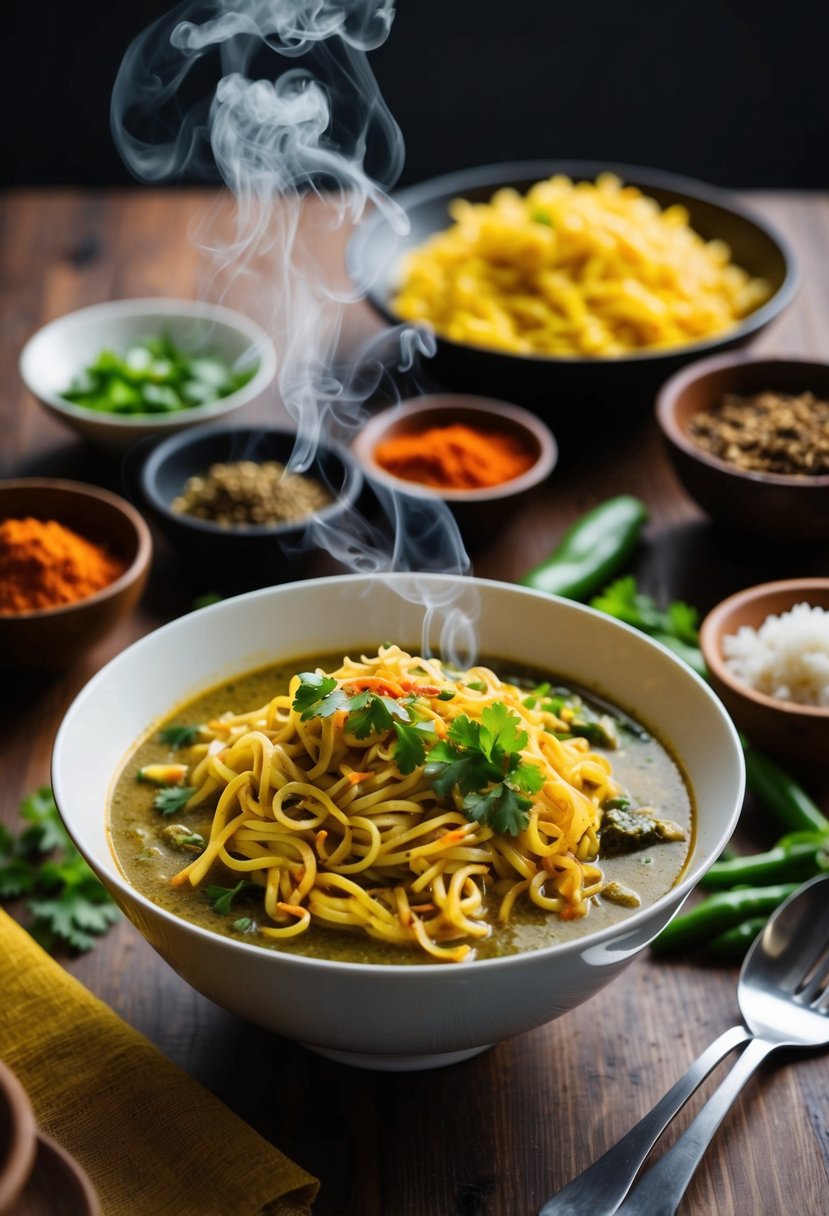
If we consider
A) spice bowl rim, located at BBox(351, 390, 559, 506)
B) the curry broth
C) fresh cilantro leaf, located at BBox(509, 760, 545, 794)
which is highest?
fresh cilantro leaf, located at BBox(509, 760, 545, 794)

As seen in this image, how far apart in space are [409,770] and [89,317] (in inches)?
123

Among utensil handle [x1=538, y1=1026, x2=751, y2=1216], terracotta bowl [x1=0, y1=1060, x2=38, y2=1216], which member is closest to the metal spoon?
utensil handle [x1=538, y1=1026, x2=751, y2=1216]

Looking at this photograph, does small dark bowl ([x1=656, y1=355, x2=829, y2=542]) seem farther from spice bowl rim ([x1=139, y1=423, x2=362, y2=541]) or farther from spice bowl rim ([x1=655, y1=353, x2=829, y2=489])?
spice bowl rim ([x1=139, y1=423, x2=362, y2=541])

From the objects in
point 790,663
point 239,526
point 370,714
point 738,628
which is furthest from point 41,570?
point 790,663

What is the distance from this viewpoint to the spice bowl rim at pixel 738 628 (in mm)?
3178

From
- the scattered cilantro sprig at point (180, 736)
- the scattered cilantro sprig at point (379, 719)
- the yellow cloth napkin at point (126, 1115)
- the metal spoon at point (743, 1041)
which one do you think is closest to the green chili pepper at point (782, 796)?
the metal spoon at point (743, 1041)

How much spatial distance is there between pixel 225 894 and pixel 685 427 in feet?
8.34

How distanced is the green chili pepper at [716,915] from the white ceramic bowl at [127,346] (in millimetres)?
2439

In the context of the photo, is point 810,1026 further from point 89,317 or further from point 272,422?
point 89,317

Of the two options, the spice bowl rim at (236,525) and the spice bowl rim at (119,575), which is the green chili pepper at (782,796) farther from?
the spice bowl rim at (119,575)

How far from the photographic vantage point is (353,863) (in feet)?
8.07

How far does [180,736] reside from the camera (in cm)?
285

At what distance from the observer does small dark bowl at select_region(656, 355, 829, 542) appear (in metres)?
3.96

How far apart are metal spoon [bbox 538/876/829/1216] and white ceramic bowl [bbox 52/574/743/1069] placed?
26 centimetres
